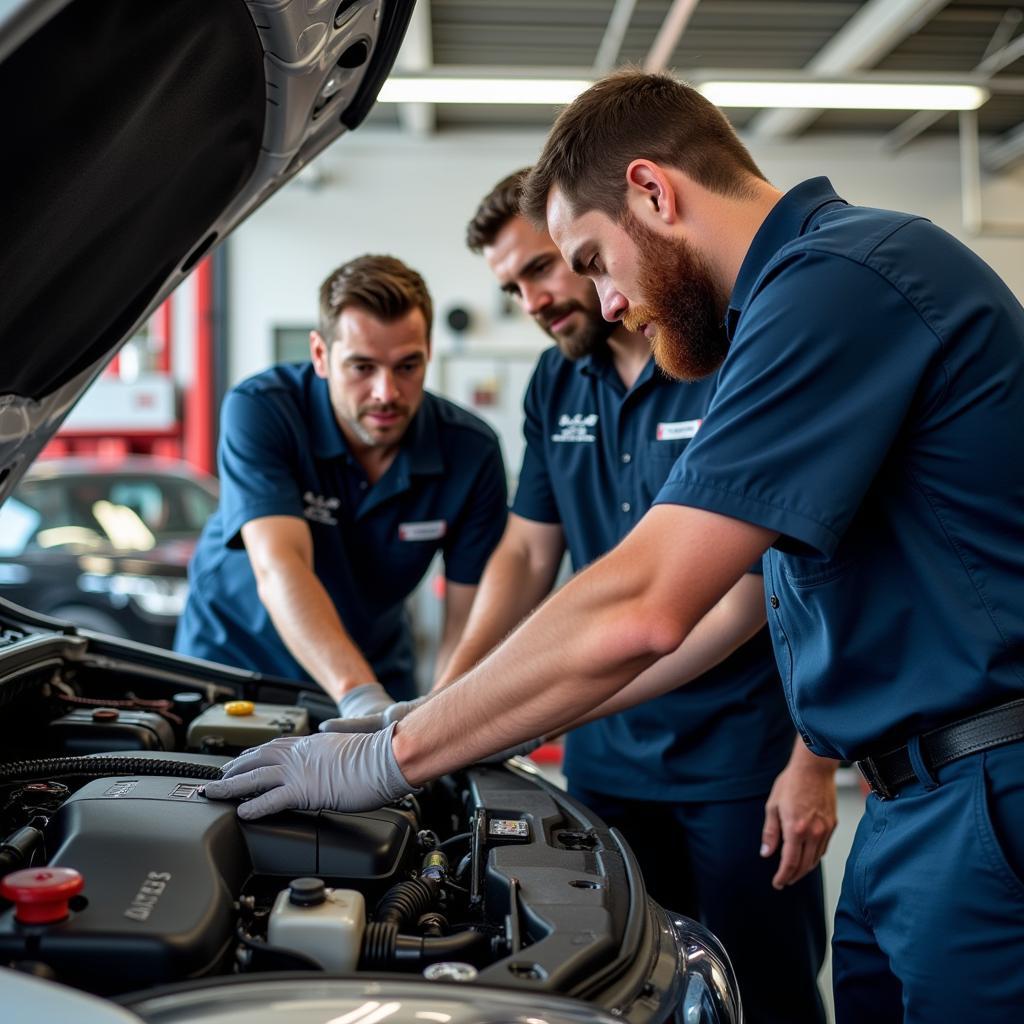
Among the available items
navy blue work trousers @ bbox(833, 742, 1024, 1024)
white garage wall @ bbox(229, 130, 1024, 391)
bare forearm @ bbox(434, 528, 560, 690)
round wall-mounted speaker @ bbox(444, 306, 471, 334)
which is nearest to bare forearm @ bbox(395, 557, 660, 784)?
navy blue work trousers @ bbox(833, 742, 1024, 1024)

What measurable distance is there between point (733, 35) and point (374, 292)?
497 centimetres

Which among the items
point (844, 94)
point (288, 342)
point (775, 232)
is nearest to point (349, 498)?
point (775, 232)

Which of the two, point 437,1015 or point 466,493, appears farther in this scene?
point 466,493

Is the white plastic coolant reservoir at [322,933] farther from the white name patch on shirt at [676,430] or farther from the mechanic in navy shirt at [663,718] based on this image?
the white name patch on shirt at [676,430]

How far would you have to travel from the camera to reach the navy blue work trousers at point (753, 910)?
1.69 meters

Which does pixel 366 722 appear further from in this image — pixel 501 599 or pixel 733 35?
pixel 733 35

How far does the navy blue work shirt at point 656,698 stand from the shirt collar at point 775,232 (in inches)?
21.0

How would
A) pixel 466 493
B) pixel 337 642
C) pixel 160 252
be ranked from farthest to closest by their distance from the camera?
pixel 466 493
pixel 337 642
pixel 160 252

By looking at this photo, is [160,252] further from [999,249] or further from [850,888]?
[999,249]

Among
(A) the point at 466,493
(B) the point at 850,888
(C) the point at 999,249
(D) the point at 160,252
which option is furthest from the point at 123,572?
(C) the point at 999,249

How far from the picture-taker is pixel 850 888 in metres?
1.19

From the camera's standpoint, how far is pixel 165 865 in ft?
3.16

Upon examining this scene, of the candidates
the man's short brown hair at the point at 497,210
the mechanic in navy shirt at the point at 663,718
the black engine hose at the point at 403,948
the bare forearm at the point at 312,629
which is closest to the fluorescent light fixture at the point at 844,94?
the man's short brown hair at the point at 497,210

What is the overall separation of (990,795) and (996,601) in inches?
7.1
